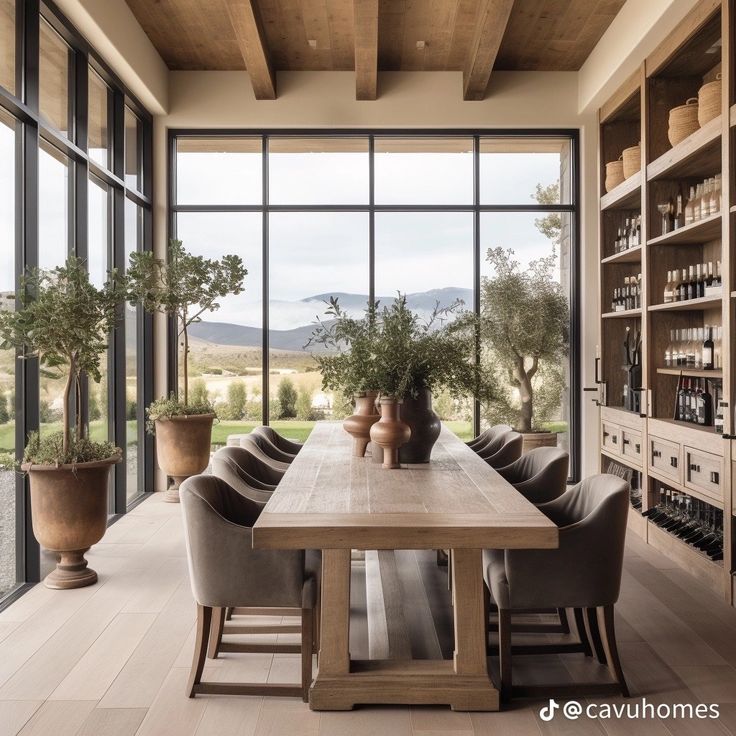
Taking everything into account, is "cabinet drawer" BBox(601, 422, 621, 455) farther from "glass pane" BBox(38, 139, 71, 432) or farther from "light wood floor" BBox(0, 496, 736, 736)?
"glass pane" BBox(38, 139, 71, 432)

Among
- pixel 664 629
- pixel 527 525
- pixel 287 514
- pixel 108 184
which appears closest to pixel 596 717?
pixel 527 525

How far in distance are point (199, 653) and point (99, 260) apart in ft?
12.8

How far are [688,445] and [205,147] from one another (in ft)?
17.2

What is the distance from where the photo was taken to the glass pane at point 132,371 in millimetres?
6555

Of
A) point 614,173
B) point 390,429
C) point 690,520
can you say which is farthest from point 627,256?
point 390,429

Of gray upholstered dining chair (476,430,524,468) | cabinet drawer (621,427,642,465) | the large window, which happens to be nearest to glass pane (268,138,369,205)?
the large window

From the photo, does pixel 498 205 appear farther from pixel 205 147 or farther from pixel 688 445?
pixel 688 445

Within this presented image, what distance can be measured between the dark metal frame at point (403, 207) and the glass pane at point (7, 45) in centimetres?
290

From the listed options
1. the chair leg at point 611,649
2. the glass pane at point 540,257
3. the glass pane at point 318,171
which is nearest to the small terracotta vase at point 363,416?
the chair leg at point 611,649

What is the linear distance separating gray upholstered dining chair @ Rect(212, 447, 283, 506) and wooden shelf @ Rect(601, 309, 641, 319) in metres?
3.28

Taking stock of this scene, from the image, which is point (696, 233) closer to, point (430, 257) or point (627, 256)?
point (627, 256)

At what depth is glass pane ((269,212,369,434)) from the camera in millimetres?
7355

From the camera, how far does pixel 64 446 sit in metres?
4.26

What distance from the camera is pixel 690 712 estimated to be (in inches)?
109
